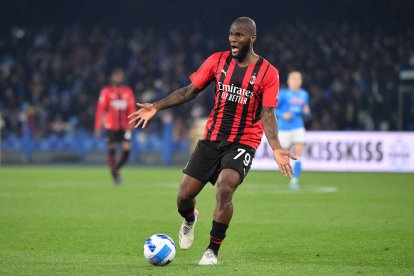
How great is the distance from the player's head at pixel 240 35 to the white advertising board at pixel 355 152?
15.2 metres

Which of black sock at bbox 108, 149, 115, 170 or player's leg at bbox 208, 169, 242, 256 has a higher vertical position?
player's leg at bbox 208, 169, 242, 256

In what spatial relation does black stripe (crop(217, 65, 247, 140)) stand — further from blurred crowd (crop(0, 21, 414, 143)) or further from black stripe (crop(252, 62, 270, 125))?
blurred crowd (crop(0, 21, 414, 143))

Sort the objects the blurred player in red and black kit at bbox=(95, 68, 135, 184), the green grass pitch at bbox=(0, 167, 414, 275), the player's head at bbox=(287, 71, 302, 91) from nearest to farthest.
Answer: the green grass pitch at bbox=(0, 167, 414, 275) → the player's head at bbox=(287, 71, 302, 91) → the blurred player in red and black kit at bbox=(95, 68, 135, 184)

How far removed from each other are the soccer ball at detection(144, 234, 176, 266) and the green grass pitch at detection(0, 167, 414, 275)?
0.09 metres

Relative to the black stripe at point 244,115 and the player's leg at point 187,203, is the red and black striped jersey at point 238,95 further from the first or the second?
the player's leg at point 187,203

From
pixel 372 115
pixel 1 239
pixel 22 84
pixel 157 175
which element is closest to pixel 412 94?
pixel 372 115

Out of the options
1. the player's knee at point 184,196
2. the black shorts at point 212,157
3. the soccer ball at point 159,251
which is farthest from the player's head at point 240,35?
the soccer ball at point 159,251

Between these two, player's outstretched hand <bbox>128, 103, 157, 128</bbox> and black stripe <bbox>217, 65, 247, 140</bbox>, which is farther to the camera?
black stripe <bbox>217, 65, 247, 140</bbox>

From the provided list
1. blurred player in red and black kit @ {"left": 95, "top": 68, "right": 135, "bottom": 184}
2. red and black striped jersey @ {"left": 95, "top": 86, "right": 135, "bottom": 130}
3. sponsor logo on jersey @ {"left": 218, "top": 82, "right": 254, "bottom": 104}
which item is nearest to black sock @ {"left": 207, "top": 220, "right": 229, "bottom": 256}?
sponsor logo on jersey @ {"left": 218, "top": 82, "right": 254, "bottom": 104}

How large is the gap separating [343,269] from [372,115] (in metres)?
19.5

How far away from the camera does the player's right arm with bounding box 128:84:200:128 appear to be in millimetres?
7754

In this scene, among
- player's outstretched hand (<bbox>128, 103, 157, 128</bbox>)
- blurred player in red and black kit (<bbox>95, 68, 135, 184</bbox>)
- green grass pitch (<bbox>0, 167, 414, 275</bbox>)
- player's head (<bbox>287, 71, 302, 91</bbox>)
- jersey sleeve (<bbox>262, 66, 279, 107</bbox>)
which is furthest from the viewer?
blurred player in red and black kit (<bbox>95, 68, 135, 184</bbox>)

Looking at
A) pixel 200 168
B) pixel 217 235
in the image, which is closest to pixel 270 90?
pixel 200 168

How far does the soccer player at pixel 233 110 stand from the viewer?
25.6 ft
